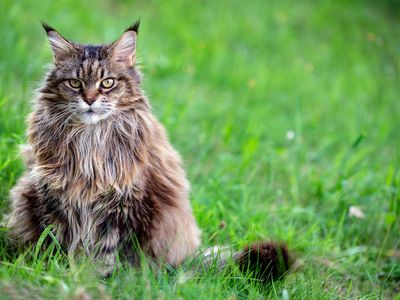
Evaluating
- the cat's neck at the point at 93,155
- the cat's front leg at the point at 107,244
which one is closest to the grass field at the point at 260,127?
the cat's front leg at the point at 107,244

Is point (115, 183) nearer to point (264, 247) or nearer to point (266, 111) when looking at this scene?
point (264, 247)

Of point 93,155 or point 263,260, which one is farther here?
point 93,155

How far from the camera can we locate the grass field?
338 cm

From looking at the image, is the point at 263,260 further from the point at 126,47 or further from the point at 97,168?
the point at 126,47

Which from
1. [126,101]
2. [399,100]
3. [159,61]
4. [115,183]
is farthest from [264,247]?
[399,100]

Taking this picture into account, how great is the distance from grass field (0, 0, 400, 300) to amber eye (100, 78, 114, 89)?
1.03m

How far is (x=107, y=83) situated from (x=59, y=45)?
15.3 inches

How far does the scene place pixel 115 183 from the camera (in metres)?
3.50

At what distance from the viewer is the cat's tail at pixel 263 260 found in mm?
3377

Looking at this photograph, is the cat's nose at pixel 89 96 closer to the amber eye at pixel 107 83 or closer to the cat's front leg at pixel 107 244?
the amber eye at pixel 107 83

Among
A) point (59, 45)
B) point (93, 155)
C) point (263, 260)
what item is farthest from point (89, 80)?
point (263, 260)

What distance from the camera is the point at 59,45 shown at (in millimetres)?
3533

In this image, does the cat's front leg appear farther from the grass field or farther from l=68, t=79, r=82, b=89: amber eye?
l=68, t=79, r=82, b=89: amber eye

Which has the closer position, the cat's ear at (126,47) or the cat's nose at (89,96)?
the cat's nose at (89,96)
